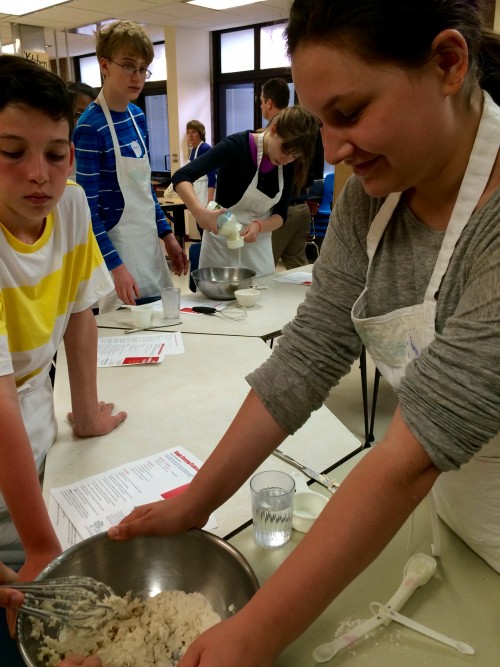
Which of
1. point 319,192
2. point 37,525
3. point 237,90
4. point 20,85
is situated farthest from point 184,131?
point 37,525

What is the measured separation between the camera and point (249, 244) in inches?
113

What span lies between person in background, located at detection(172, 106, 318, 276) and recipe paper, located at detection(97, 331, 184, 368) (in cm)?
89

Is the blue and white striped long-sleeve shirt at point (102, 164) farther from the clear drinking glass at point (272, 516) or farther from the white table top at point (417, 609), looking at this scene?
the white table top at point (417, 609)

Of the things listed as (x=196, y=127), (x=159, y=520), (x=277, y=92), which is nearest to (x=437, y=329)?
(x=159, y=520)

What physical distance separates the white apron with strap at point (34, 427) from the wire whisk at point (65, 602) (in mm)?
394

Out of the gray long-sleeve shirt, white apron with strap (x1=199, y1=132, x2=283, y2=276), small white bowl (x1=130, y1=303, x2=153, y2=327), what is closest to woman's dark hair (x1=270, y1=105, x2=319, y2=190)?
white apron with strap (x1=199, y1=132, x2=283, y2=276)

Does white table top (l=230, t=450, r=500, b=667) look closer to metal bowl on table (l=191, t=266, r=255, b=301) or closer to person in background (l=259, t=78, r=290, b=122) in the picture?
metal bowl on table (l=191, t=266, r=255, b=301)

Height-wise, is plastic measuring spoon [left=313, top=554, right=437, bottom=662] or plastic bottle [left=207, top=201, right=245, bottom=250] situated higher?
plastic bottle [left=207, top=201, right=245, bottom=250]

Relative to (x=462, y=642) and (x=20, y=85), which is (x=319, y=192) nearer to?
(x=20, y=85)

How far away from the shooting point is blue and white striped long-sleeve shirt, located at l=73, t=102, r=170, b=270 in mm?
2191

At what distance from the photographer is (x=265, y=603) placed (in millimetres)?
600

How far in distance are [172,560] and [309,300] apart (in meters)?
0.51

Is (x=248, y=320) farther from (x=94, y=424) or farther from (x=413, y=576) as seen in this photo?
(x=413, y=576)

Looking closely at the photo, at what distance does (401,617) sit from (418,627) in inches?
1.0
